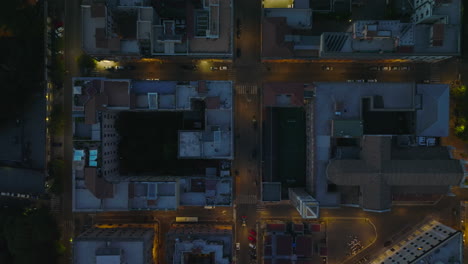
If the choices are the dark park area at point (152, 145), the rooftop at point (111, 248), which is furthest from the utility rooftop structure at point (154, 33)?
the rooftop at point (111, 248)

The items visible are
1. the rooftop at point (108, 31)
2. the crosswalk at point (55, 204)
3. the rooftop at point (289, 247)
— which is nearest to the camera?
the rooftop at point (108, 31)

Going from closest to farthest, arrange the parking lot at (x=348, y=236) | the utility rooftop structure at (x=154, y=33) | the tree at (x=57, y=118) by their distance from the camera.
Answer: the utility rooftop structure at (x=154, y=33) → the tree at (x=57, y=118) → the parking lot at (x=348, y=236)

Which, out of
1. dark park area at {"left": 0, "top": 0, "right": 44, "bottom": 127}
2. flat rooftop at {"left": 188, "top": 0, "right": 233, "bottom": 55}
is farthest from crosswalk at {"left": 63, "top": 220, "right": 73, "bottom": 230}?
flat rooftop at {"left": 188, "top": 0, "right": 233, "bottom": 55}

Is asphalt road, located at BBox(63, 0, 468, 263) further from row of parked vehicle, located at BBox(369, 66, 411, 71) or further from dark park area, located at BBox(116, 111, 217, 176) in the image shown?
dark park area, located at BBox(116, 111, 217, 176)

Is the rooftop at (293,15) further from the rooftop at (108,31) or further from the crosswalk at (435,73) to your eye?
the crosswalk at (435,73)

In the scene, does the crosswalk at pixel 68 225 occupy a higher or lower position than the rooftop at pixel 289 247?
higher

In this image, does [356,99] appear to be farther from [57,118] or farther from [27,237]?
[27,237]

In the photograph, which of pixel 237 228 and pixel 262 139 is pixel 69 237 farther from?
pixel 262 139
